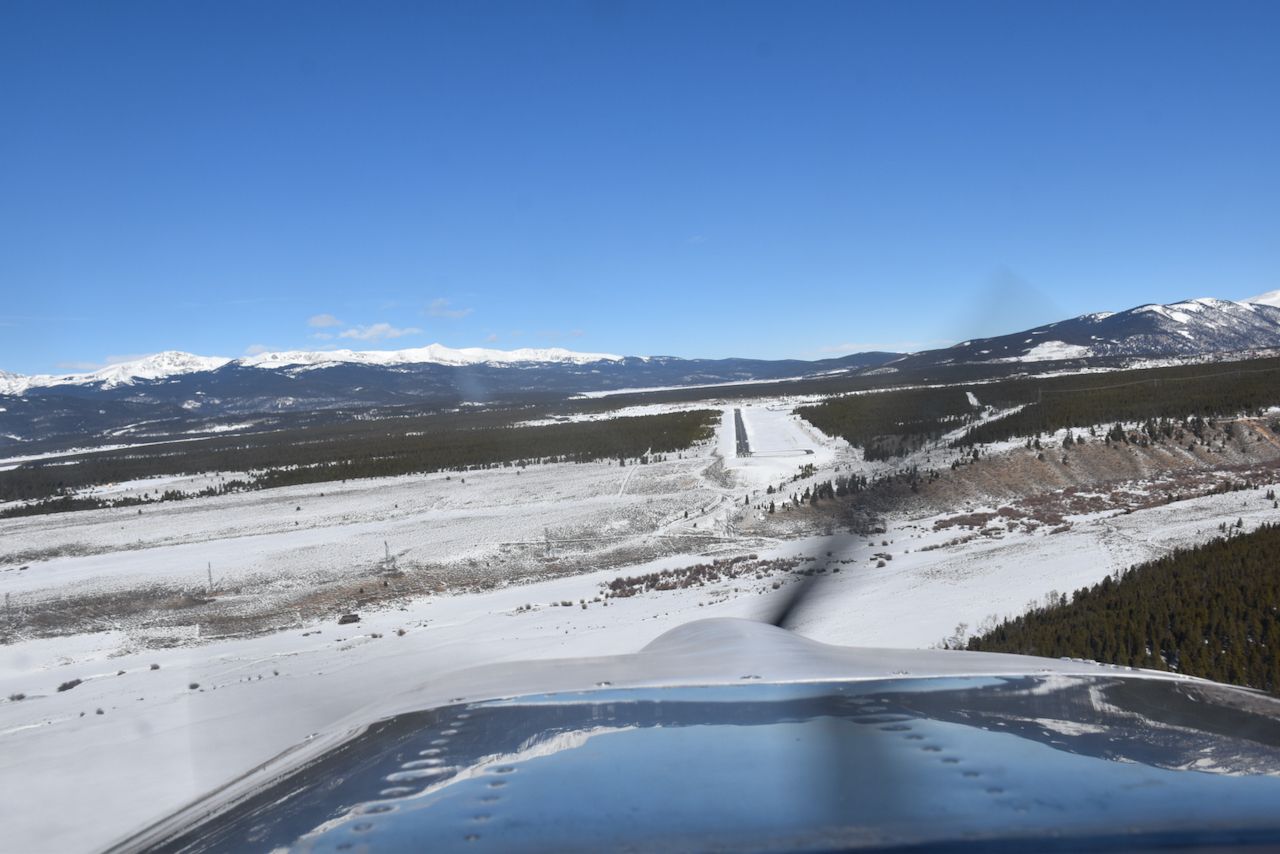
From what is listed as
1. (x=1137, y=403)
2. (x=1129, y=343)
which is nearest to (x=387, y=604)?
(x=1137, y=403)

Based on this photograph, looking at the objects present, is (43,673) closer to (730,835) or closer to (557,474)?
(730,835)

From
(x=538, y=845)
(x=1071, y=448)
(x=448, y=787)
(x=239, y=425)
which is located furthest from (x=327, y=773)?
(x=239, y=425)

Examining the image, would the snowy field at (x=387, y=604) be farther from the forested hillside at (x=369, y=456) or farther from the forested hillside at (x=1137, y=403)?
the forested hillside at (x=369, y=456)

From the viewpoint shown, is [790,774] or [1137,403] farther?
[1137,403]

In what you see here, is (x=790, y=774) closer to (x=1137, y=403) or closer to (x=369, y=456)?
(x=1137, y=403)

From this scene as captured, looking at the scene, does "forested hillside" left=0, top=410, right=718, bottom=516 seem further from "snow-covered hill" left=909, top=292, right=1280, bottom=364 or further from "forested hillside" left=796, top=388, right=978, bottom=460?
"snow-covered hill" left=909, top=292, right=1280, bottom=364

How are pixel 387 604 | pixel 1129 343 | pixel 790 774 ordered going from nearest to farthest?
pixel 790 774
pixel 387 604
pixel 1129 343
